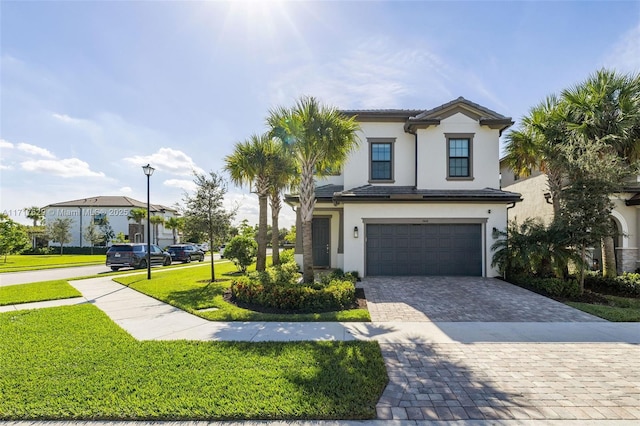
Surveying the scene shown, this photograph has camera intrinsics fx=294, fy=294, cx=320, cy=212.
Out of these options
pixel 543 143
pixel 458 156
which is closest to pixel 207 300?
pixel 458 156

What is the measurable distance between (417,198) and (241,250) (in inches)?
355

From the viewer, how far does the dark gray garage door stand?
1309 cm

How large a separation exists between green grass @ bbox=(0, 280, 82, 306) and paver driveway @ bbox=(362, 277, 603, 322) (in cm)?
1066

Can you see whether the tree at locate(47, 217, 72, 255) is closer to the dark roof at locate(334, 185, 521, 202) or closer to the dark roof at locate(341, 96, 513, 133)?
the dark roof at locate(334, 185, 521, 202)

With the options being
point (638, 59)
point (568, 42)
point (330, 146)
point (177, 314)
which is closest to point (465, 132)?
point (568, 42)

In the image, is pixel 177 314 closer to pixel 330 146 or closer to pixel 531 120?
pixel 330 146

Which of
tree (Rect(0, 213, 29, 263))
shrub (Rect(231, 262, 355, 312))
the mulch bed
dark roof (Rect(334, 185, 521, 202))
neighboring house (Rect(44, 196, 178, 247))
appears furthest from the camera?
neighboring house (Rect(44, 196, 178, 247))

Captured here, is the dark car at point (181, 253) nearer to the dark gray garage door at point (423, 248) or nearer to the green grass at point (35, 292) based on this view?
the green grass at point (35, 292)

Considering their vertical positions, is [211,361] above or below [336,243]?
below

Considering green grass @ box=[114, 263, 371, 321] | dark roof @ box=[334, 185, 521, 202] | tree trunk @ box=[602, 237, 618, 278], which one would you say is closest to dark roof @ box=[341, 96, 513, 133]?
dark roof @ box=[334, 185, 521, 202]

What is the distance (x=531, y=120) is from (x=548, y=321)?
9.68 m

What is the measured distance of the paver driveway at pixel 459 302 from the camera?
24.9 feet

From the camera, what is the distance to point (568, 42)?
34.0 feet

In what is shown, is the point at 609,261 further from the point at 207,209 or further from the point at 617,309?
the point at 207,209
